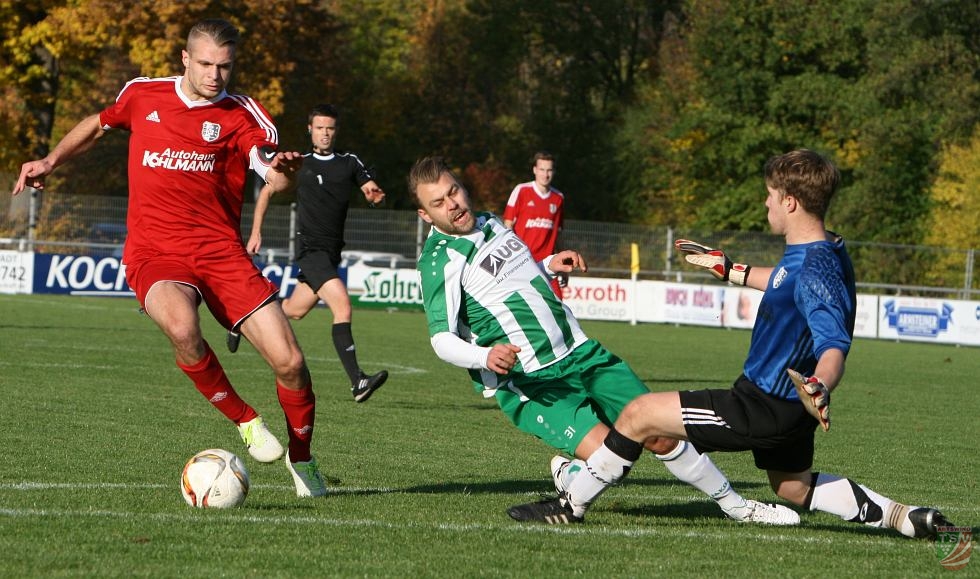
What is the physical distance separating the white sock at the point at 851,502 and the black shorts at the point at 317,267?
249 inches

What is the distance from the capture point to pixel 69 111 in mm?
50281

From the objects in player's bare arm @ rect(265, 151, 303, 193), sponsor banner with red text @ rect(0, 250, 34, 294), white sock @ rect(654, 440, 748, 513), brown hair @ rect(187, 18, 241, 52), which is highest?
brown hair @ rect(187, 18, 241, 52)

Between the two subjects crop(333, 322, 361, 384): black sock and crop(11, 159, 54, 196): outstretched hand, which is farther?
crop(333, 322, 361, 384): black sock

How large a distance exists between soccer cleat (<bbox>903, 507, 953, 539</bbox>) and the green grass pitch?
7 cm

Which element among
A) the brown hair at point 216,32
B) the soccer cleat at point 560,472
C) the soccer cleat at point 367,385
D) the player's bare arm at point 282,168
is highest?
the brown hair at point 216,32

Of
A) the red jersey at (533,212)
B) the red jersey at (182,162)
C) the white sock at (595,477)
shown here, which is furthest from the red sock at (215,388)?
the red jersey at (533,212)

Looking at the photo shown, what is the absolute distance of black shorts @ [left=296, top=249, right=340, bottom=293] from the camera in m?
11.6

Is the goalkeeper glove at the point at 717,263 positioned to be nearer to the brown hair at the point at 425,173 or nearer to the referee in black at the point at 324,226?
the brown hair at the point at 425,173

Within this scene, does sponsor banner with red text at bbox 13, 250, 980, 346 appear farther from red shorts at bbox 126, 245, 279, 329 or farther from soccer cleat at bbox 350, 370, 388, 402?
red shorts at bbox 126, 245, 279, 329

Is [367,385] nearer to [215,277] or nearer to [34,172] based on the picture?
[215,277]

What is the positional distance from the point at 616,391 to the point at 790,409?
1097 mm

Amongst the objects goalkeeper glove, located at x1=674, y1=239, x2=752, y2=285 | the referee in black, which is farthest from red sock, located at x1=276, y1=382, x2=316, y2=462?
the referee in black

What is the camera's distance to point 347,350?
1110 centimetres

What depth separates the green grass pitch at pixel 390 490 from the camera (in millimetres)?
→ 5117
